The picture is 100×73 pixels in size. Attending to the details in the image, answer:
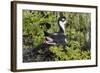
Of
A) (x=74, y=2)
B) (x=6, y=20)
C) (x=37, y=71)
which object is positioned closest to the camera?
(x=6, y=20)

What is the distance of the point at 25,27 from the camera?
6.02ft

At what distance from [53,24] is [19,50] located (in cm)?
37

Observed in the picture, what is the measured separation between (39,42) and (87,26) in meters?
0.49

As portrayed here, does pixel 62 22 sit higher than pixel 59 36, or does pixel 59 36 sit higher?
pixel 62 22

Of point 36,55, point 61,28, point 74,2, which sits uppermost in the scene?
point 74,2

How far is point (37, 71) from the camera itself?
6.23 feet

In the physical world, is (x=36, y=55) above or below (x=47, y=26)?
below

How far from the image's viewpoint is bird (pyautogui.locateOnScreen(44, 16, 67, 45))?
1.93m

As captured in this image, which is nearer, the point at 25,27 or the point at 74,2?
the point at 25,27

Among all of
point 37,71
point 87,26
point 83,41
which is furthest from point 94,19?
point 37,71

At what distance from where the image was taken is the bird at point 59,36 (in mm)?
1927

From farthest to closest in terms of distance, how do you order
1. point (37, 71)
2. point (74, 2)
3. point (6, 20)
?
point (74, 2) → point (37, 71) → point (6, 20)

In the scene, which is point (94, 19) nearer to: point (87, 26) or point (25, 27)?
point (87, 26)

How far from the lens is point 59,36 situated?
1966 mm
